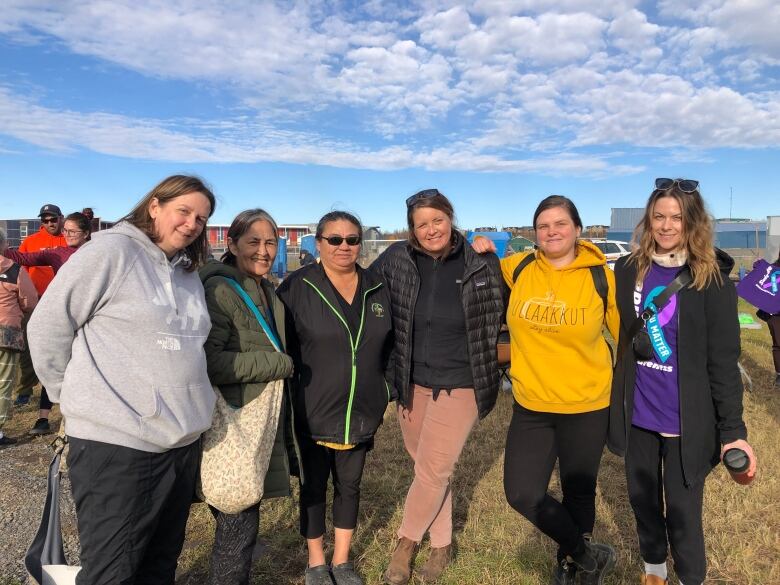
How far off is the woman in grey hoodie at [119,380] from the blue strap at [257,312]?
1.27 feet

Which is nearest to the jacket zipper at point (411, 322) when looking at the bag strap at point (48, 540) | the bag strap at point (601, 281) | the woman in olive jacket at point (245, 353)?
the woman in olive jacket at point (245, 353)

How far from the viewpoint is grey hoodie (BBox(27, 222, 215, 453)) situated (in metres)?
1.85

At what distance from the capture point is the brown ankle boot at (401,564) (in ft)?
10.2

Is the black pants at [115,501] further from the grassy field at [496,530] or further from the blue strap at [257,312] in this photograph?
the grassy field at [496,530]

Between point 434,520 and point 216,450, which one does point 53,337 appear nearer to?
point 216,450

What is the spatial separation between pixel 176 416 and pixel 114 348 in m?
0.33

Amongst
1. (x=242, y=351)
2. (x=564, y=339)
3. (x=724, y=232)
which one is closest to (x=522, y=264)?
(x=564, y=339)

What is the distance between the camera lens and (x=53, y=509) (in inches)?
86.7

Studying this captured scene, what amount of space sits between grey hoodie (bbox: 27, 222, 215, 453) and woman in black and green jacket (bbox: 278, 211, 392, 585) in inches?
33.4

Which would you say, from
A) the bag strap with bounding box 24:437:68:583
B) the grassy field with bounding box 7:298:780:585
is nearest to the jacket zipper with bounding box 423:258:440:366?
the grassy field with bounding box 7:298:780:585

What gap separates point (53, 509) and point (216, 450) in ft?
2.18

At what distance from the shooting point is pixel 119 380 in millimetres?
1901

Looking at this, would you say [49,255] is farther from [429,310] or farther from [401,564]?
[401,564]

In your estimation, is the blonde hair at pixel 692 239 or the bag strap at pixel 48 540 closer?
the bag strap at pixel 48 540
